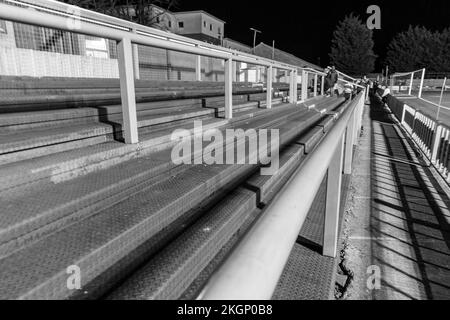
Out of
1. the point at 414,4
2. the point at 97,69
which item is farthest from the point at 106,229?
the point at 414,4

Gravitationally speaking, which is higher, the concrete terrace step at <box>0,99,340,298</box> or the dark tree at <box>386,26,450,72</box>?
the dark tree at <box>386,26,450,72</box>

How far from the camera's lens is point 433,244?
362 centimetres

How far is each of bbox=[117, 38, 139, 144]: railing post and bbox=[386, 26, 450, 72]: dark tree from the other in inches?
3190

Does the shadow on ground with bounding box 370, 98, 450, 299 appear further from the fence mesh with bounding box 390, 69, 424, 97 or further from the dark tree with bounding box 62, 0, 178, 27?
the fence mesh with bounding box 390, 69, 424, 97

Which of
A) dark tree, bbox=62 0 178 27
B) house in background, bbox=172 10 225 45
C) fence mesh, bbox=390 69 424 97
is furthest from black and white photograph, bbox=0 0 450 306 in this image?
house in background, bbox=172 10 225 45

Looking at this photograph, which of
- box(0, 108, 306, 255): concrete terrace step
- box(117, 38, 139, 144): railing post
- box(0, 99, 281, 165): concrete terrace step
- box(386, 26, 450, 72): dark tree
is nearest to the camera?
box(0, 108, 306, 255): concrete terrace step

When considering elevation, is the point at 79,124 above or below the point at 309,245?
above

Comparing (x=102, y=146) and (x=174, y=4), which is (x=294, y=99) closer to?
(x=102, y=146)

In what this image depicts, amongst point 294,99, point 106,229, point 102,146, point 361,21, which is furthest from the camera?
point 361,21

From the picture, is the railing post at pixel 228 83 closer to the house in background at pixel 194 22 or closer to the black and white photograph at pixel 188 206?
the black and white photograph at pixel 188 206

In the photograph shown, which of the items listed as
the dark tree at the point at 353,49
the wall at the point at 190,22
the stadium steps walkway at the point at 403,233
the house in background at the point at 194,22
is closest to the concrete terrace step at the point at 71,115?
the stadium steps walkway at the point at 403,233

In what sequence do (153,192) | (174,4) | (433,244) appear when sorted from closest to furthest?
(153,192) → (433,244) → (174,4)

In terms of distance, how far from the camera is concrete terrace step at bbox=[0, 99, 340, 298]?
1.38 m

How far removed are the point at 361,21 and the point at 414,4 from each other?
16.8 metres
